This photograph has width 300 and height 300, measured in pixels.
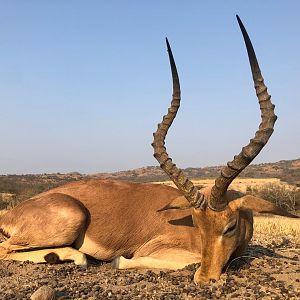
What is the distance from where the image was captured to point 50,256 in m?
7.81

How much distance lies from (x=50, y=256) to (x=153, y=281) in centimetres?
212

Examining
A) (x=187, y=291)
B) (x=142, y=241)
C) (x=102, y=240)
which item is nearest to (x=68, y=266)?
(x=102, y=240)

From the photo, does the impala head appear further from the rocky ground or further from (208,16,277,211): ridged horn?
the rocky ground

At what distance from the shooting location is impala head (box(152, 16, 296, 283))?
6.16 meters

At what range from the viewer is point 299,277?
22.1 feet

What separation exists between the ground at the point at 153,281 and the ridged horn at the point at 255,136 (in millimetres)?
1163

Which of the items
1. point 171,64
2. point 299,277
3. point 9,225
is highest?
point 171,64

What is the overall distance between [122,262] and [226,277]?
1937mm

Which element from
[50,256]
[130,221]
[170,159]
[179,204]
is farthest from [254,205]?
[50,256]

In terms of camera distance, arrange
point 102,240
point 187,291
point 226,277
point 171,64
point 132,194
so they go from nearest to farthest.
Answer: point 187,291, point 226,277, point 171,64, point 102,240, point 132,194

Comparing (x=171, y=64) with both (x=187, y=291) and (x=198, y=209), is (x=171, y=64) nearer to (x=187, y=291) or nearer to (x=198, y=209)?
(x=198, y=209)

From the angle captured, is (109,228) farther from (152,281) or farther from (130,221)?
(152,281)

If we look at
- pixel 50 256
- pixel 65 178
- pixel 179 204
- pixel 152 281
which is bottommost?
pixel 65 178

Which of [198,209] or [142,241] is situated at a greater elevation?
[198,209]
